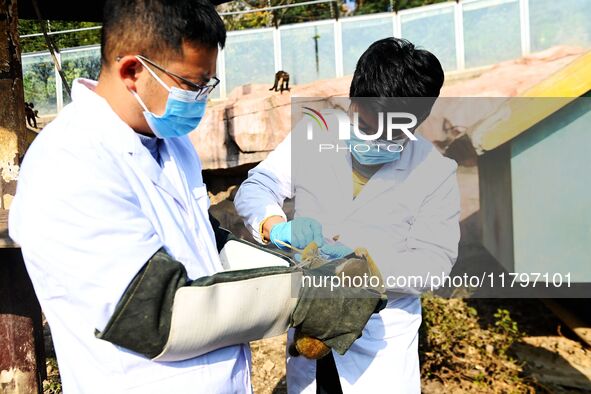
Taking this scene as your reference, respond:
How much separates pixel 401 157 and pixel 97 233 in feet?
4.86

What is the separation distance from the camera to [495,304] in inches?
241

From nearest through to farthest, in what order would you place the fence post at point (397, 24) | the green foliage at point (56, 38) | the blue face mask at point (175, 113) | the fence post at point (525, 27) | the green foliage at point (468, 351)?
the blue face mask at point (175, 113) < the green foliage at point (468, 351) < the fence post at point (525, 27) < the green foliage at point (56, 38) < the fence post at point (397, 24)

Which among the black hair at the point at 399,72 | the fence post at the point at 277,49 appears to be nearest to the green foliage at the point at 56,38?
the fence post at the point at 277,49

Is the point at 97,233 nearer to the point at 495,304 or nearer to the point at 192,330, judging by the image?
the point at 192,330

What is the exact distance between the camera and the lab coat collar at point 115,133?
139 cm

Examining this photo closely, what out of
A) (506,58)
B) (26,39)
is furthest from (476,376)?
(26,39)

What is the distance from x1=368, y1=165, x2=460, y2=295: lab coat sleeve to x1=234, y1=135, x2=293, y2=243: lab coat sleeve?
474 mm

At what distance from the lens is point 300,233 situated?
6.98ft

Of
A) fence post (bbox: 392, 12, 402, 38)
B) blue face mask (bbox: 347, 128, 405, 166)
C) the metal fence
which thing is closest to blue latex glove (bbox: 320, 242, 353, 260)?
blue face mask (bbox: 347, 128, 405, 166)

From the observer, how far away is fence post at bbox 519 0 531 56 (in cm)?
1078

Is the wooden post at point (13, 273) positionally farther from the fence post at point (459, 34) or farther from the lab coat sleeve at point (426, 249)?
the fence post at point (459, 34)

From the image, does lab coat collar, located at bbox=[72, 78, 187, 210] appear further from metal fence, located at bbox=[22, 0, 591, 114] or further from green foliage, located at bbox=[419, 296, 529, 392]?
metal fence, located at bbox=[22, 0, 591, 114]

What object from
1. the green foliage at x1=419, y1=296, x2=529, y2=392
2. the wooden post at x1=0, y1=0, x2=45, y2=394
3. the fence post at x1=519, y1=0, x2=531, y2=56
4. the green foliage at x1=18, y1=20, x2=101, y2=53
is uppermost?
the green foliage at x1=18, y1=20, x2=101, y2=53

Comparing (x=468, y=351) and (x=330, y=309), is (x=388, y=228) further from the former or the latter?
(x=468, y=351)
